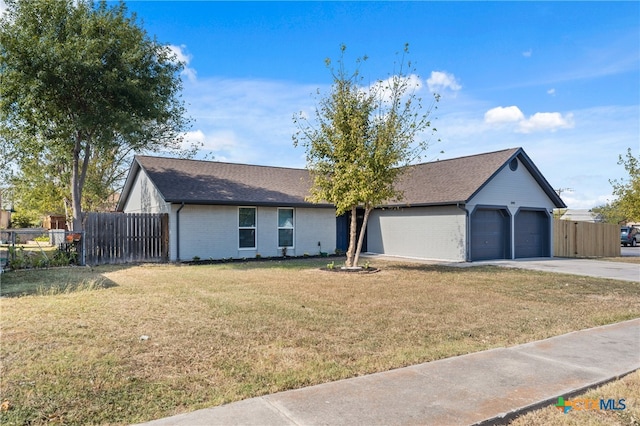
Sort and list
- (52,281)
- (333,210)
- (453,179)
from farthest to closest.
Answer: (333,210) < (453,179) < (52,281)

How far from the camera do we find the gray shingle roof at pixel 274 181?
17844 millimetres

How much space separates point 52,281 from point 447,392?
10335mm

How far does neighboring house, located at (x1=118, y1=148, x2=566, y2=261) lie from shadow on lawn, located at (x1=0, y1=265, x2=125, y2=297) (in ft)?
14.5

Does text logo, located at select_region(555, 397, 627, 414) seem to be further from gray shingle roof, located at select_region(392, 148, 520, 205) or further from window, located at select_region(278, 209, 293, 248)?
window, located at select_region(278, 209, 293, 248)

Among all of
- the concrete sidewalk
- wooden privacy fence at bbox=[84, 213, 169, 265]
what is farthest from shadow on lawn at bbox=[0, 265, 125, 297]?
the concrete sidewalk

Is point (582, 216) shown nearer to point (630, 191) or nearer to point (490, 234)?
point (630, 191)

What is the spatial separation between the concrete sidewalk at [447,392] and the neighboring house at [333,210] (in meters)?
13.1

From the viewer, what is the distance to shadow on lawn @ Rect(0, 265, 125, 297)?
30.7ft

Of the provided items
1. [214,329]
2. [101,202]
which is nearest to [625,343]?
[214,329]

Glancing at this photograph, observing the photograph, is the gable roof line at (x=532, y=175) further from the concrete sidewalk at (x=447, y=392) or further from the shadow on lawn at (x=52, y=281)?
the shadow on lawn at (x=52, y=281)

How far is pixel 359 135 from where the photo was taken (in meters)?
13.7

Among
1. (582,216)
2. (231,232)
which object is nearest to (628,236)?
(231,232)

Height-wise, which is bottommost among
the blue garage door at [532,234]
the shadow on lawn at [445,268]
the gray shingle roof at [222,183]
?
the shadow on lawn at [445,268]

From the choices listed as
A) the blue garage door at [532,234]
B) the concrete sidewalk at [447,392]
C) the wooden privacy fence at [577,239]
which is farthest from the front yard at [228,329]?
the wooden privacy fence at [577,239]
